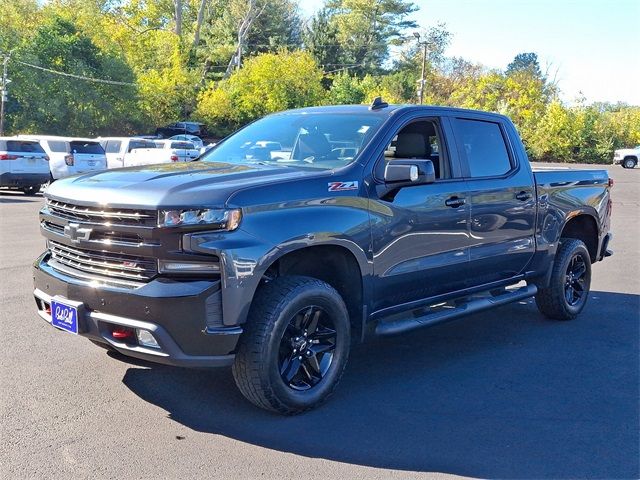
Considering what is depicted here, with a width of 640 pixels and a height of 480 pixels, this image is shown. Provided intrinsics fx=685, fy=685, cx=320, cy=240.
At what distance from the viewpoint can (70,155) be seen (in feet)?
73.1

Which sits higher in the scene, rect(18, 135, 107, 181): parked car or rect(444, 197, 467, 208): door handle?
rect(444, 197, 467, 208): door handle

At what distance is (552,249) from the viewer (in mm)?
6645

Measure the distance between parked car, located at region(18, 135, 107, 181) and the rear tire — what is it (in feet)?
60.2

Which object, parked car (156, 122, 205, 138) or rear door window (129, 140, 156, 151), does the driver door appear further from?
parked car (156, 122, 205, 138)

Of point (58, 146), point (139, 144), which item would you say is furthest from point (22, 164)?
point (139, 144)

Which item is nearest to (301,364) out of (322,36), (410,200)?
(410,200)

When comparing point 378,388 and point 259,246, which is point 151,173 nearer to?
point 259,246

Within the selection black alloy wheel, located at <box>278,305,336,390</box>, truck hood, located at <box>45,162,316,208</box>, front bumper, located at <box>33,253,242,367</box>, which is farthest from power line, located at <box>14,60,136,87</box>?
black alloy wheel, located at <box>278,305,336,390</box>

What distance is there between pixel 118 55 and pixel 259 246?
49662 mm

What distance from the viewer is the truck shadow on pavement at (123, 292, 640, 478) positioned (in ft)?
12.7

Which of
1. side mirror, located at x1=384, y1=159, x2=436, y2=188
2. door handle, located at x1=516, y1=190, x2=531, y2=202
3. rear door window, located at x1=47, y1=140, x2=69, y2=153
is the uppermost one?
side mirror, located at x1=384, y1=159, x2=436, y2=188

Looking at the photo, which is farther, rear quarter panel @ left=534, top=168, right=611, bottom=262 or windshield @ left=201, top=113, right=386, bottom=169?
rear quarter panel @ left=534, top=168, right=611, bottom=262

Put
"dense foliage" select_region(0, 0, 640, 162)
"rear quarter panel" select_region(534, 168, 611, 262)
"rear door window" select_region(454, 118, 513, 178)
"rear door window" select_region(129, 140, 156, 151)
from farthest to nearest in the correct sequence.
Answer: "dense foliage" select_region(0, 0, 640, 162) → "rear door window" select_region(129, 140, 156, 151) → "rear quarter panel" select_region(534, 168, 611, 262) → "rear door window" select_region(454, 118, 513, 178)

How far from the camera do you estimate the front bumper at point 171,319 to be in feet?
12.6
